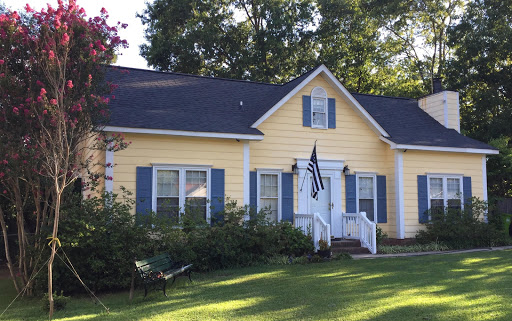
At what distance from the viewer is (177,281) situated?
991 centimetres

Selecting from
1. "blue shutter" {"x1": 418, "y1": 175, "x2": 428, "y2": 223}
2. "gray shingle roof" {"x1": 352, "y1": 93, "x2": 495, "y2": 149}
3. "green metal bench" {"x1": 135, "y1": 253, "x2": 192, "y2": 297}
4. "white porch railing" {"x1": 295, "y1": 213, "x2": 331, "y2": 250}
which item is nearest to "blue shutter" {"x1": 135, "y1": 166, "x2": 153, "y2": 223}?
"green metal bench" {"x1": 135, "y1": 253, "x2": 192, "y2": 297}

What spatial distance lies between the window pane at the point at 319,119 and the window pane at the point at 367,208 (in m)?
2.80

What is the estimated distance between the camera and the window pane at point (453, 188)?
16.0 metres

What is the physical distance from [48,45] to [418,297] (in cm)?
732

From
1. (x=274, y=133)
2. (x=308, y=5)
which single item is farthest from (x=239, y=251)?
(x=308, y=5)

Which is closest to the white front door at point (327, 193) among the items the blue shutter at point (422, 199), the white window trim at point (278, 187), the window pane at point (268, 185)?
the white window trim at point (278, 187)

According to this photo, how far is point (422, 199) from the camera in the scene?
50.9 feet

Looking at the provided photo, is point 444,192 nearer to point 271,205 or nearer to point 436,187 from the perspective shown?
point 436,187

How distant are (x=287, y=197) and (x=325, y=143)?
218 cm

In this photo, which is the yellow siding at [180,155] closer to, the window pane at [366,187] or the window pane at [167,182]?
the window pane at [167,182]

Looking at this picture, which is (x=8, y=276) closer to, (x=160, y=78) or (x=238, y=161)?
(x=238, y=161)

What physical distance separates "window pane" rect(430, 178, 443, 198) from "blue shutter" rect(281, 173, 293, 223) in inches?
201

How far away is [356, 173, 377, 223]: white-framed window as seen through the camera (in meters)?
15.2

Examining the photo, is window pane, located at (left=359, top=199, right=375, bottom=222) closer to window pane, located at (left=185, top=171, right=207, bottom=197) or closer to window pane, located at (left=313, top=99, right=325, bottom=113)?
window pane, located at (left=313, top=99, right=325, bottom=113)
